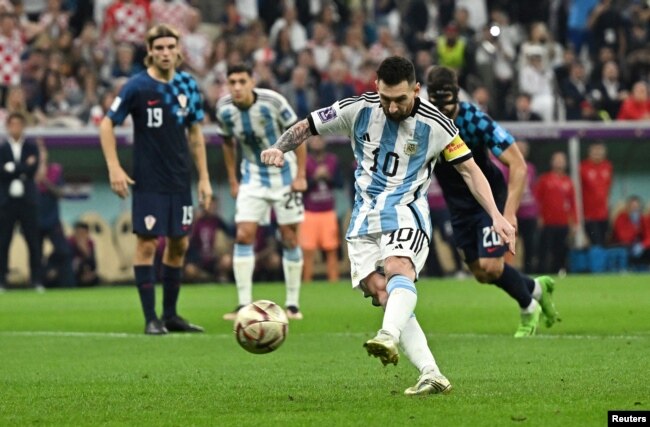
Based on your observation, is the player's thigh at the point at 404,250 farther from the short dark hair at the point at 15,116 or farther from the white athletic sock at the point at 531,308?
the short dark hair at the point at 15,116

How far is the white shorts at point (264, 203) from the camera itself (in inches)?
587

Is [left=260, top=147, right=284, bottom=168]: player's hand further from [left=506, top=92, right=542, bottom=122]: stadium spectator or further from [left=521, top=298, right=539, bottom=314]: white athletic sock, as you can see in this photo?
[left=506, top=92, right=542, bottom=122]: stadium spectator

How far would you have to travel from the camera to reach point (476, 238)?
12094mm

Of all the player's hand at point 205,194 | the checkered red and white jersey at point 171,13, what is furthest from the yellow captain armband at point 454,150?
the checkered red and white jersey at point 171,13

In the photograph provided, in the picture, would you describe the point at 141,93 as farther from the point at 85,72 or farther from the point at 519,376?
the point at 85,72

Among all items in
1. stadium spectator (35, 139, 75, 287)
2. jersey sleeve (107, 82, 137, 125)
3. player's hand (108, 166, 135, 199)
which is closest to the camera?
player's hand (108, 166, 135, 199)

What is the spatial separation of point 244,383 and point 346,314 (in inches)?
250

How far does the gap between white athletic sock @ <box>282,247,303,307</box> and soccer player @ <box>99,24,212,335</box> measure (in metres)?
1.87

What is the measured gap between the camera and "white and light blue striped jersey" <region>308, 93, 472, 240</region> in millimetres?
8367

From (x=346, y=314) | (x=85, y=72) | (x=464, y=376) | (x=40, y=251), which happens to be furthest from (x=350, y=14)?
(x=464, y=376)

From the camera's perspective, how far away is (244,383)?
29.1 feet

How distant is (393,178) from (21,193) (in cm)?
1326

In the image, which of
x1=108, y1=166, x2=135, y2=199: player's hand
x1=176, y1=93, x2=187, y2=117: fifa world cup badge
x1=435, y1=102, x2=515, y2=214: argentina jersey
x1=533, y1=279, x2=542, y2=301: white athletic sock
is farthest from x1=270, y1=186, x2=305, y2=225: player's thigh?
x1=533, y1=279, x2=542, y2=301: white athletic sock

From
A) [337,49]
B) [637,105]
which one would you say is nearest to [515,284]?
[337,49]
